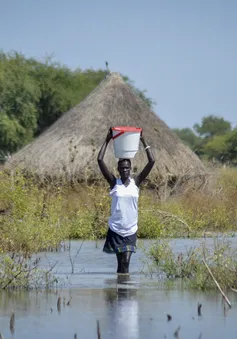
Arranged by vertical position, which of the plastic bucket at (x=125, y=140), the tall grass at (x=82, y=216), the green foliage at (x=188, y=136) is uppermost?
the green foliage at (x=188, y=136)

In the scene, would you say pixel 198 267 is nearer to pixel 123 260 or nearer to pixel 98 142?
pixel 123 260

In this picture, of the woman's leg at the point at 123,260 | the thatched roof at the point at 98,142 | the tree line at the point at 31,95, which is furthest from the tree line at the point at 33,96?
the woman's leg at the point at 123,260

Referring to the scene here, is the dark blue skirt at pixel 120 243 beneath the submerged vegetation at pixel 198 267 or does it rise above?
above

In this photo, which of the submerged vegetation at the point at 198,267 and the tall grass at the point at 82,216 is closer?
the submerged vegetation at the point at 198,267

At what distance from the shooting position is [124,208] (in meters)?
11.8

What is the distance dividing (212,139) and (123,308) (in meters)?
73.5

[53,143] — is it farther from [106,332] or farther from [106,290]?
[106,332]

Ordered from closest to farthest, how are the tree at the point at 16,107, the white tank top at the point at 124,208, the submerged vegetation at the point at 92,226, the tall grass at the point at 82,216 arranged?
the submerged vegetation at the point at 92,226
the white tank top at the point at 124,208
the tall grass at the point at 82,216
the tree at the point at 16,107

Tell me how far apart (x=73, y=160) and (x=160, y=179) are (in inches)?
103

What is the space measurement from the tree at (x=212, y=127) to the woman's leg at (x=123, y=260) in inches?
3299

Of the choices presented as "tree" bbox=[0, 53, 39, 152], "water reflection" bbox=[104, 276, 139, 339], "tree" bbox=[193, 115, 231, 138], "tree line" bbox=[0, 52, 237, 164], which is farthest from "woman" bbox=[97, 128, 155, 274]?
"tree" bbox=[193, 115, 231, 138]

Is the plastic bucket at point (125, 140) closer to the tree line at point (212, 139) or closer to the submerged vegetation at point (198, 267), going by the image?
the submerged vegetation at point (198, 267)

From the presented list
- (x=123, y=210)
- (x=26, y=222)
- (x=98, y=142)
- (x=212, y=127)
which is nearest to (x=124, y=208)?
(x=123, y=210)

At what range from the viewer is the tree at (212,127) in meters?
97.7
